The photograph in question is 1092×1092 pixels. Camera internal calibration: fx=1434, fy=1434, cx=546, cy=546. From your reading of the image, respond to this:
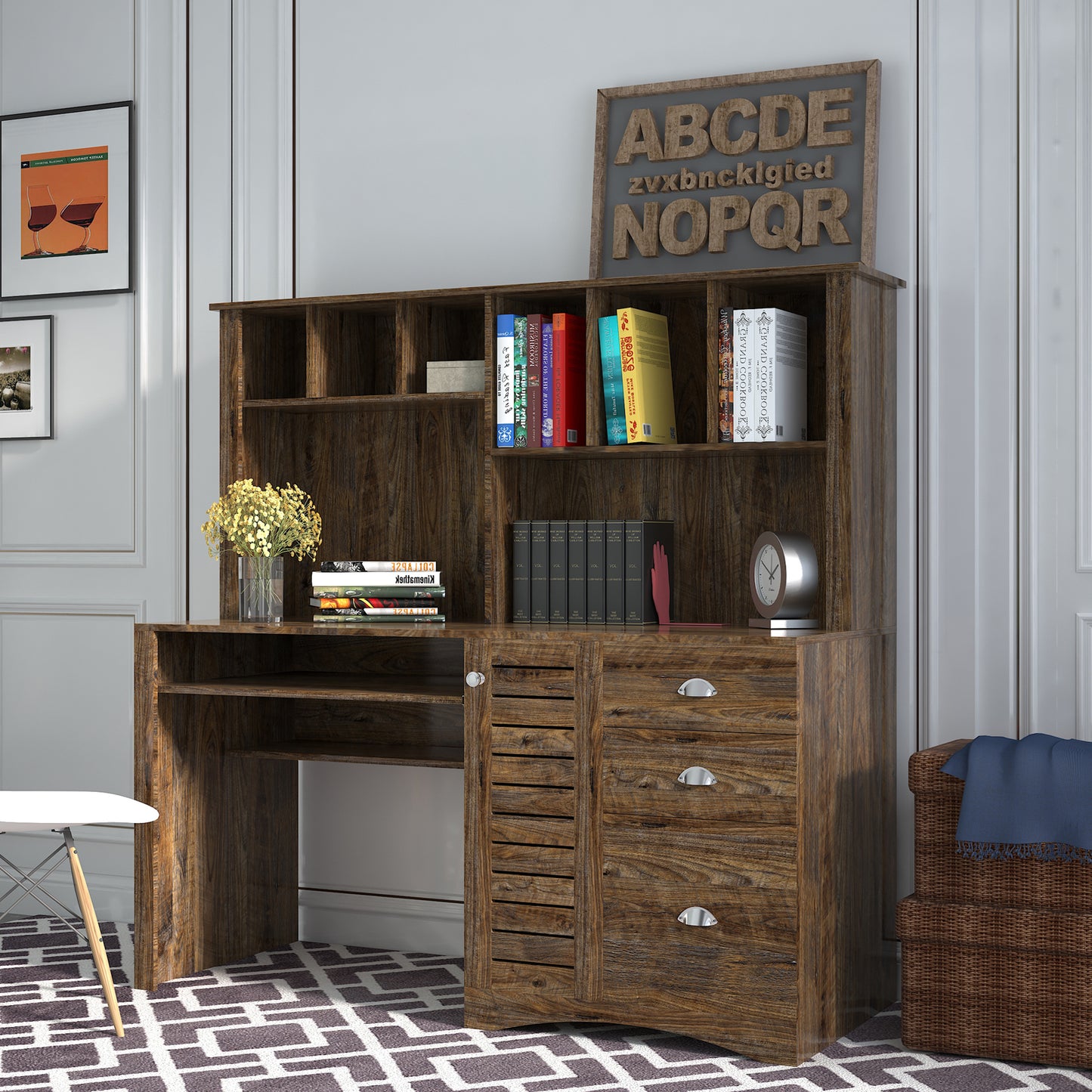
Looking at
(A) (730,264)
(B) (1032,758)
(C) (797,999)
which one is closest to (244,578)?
(A) (730,264)

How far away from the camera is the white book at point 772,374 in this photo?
3.11 m

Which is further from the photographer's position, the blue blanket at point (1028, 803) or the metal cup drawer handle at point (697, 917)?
the metal cup drawer handle at point (697, 917)

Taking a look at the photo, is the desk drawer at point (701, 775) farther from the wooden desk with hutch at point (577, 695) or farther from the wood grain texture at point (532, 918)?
the wood grain texture at point (532, 918)

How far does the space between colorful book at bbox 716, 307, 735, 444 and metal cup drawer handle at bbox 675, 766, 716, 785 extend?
2.37 ft

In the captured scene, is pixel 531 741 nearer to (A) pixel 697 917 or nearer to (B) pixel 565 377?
(A) pixel 697 917

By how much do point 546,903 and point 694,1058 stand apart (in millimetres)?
Answer: 438

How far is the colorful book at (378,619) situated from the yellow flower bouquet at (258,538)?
13 centimetres

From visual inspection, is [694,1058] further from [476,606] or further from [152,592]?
[152,592]

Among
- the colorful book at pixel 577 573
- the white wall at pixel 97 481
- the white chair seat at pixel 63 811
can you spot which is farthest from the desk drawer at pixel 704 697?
the white wall at pixel 97 481

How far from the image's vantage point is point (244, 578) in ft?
11.7

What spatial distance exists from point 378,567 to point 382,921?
1.02m

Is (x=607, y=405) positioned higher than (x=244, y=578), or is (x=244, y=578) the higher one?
(x=607, y=405)

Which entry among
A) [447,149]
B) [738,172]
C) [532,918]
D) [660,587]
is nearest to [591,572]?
[660,587]

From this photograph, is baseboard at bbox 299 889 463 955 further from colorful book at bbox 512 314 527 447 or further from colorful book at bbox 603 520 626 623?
colorful book at bbox 512 314 527 447
